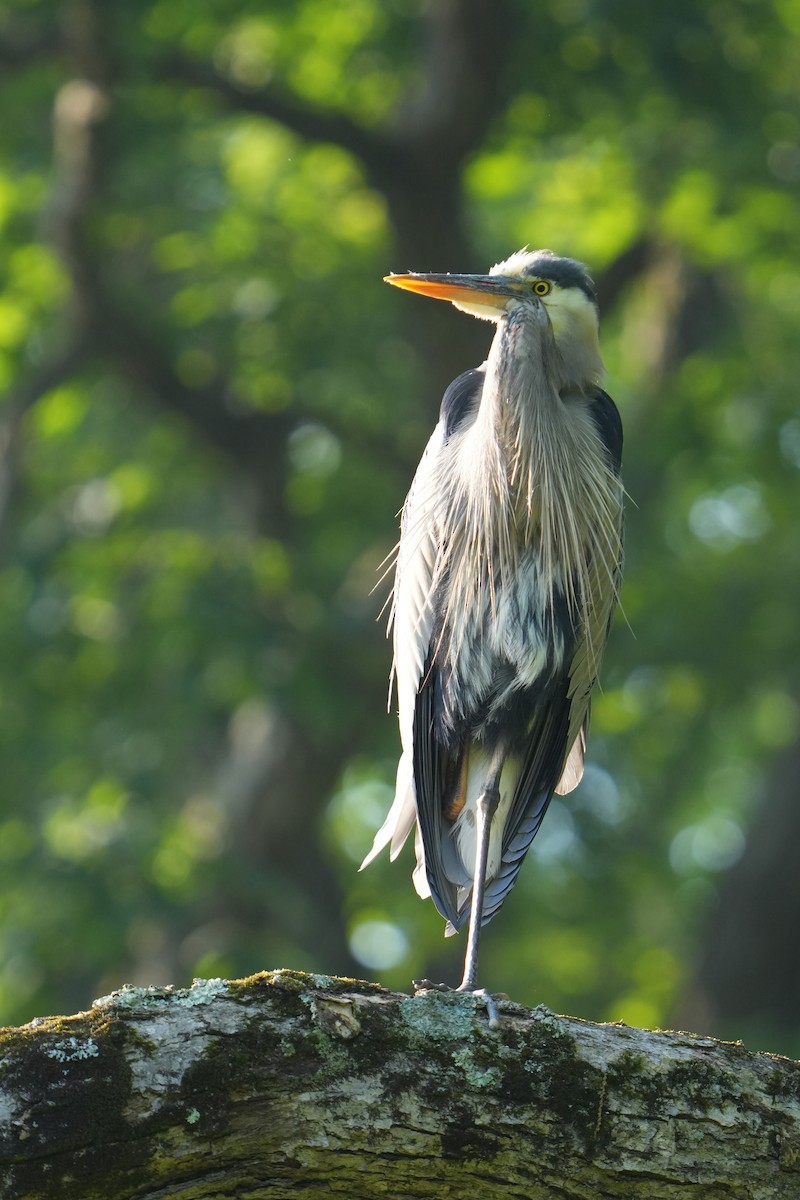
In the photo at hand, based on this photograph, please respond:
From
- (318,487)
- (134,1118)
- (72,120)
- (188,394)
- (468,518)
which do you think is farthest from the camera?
(318,487)

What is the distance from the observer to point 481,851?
169 inches

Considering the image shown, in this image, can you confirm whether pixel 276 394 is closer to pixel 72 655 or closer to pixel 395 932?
pixel 72 655

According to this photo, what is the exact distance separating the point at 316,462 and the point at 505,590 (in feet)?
31.5

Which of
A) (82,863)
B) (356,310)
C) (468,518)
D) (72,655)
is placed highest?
(356,310)

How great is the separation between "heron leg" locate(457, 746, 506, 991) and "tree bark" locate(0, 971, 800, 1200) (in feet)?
2.61

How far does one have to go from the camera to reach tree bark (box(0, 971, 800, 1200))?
2.64 m

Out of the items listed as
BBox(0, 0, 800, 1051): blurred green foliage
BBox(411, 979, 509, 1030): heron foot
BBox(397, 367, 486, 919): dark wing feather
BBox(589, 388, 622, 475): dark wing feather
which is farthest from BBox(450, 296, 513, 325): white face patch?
BBox(0, 0, 800, 1051): blurred green foliage

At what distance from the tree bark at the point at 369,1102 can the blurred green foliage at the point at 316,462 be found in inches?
280

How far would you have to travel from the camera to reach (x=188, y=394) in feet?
40.2

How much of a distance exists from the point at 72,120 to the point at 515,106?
3225 millimetres

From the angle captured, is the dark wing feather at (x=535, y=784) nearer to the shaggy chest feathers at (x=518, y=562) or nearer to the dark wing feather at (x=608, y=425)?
the shaggy chest feathers at (x=518, y=562)

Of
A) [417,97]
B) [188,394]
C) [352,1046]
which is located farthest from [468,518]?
[188,394]

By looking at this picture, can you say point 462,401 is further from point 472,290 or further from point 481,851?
point 481,851

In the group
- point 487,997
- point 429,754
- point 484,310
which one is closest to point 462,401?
point 484,310
